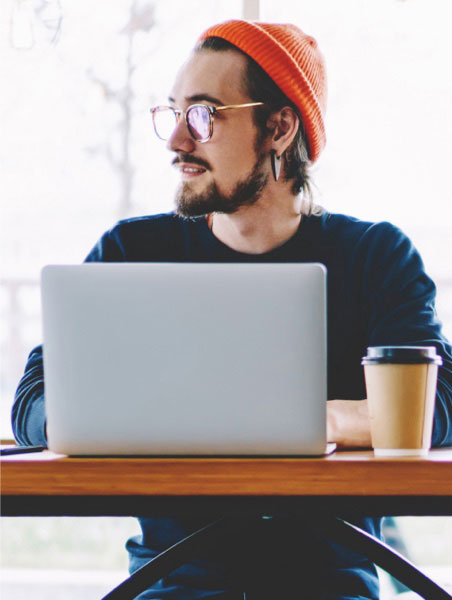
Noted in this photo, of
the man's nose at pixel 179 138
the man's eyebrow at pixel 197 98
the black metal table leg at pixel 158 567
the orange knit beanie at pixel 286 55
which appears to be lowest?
the black metal table leg at pixel 158 567

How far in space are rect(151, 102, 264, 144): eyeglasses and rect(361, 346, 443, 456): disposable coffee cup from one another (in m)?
0.87

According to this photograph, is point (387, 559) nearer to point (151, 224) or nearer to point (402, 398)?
point (402, 398)

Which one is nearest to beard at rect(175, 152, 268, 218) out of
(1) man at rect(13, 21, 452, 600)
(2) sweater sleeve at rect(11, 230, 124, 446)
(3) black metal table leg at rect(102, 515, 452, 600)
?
(1) man at rect(13, 21, 452, 600)

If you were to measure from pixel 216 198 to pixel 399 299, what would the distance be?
487mm

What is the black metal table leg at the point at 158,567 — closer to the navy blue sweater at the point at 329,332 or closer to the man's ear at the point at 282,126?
the navy blue sweater at the point at 329,332

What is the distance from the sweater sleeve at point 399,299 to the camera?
1418 mm

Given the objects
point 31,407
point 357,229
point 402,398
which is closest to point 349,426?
point 402,398

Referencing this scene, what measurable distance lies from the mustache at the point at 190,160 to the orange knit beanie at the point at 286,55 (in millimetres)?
269

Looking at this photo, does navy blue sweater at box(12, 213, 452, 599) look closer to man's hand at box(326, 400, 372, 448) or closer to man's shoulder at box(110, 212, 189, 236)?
man's shoulder at box(110, 212, 189, 236)

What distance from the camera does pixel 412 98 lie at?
3002 mm

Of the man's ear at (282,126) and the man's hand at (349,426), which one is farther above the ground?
the man's ear at (282,126)

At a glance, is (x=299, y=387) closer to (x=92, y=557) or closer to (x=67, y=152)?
(x=67, y=152)

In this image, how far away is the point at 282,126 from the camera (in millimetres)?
2008

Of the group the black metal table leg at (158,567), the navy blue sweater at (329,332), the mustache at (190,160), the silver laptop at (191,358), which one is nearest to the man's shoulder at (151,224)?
the navy blue sweater at (329,332)
